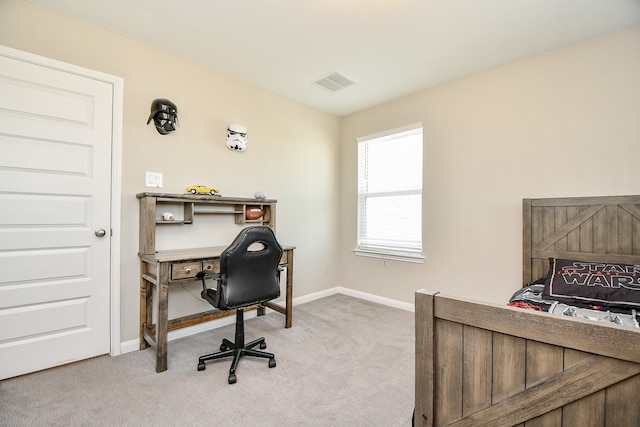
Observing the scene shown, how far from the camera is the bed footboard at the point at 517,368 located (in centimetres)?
76

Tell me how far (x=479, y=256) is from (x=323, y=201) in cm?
203

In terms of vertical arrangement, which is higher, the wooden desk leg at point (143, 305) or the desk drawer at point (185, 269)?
the desk drawer at point (185, 269)

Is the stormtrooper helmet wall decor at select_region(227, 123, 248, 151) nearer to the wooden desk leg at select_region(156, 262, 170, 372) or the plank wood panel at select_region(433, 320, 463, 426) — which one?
the wooden desk leg at select_region(156, 262, 170, 372)

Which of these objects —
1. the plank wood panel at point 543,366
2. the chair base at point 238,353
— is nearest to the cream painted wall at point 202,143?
the chair base at point 238,353

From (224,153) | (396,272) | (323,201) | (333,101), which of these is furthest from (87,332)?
(333,101)

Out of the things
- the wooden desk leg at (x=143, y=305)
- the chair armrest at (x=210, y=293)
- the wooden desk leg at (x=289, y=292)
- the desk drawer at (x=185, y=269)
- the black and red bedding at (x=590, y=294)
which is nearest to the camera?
the black and red bedding at (x=590, y=294)

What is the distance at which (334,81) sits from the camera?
123 inches

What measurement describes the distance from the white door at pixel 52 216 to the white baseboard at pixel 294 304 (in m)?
0.19

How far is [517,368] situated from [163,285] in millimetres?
2149

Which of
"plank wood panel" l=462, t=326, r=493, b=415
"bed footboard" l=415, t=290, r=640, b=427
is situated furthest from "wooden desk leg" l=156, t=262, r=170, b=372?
"plank wood panel" l=462, t=326, r=493, b=415

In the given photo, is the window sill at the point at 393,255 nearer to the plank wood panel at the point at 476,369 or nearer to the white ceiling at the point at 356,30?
the white ceiling at the point at 356,30

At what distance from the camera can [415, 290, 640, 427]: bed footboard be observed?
30.0 inches

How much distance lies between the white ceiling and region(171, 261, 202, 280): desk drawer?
186 cm

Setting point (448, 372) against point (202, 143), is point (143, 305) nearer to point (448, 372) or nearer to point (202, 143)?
point (202, 143)
